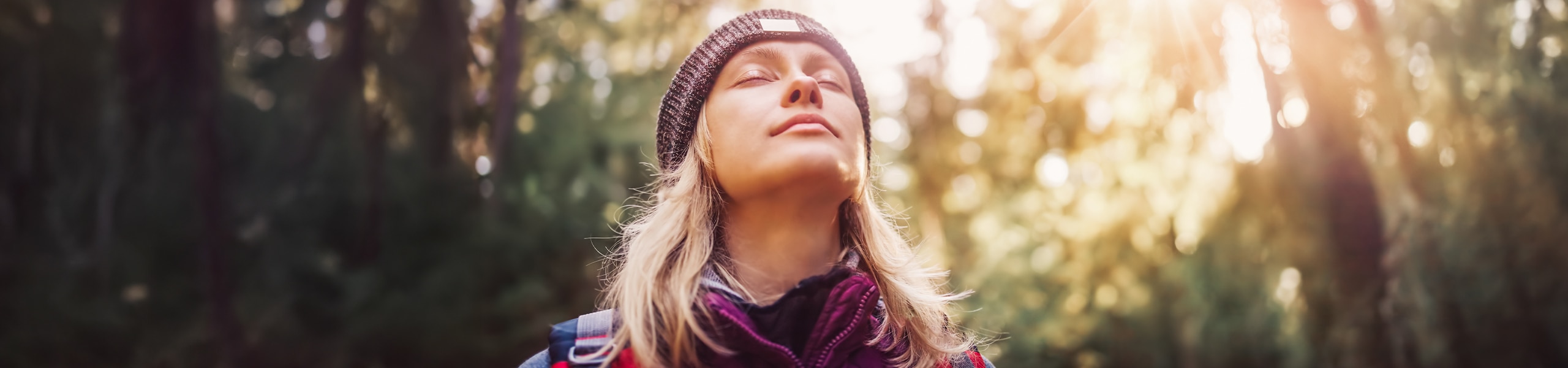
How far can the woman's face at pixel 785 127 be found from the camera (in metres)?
1.57

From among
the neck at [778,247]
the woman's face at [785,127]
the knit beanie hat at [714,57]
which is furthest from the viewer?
the knit beanie hat at [714,57]

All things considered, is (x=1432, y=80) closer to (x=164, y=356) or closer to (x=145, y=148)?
(x=145, y=148)

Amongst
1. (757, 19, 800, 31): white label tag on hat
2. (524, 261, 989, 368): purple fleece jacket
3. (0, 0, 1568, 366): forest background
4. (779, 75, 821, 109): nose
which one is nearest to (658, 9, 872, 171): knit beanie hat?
(757, 19, 800, 31): white label tag on hat

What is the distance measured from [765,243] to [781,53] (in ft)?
1.24

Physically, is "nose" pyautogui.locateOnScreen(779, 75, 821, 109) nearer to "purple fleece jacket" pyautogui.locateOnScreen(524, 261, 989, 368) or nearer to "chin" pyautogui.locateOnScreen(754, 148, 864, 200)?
"chin" pyautogui.locateOnScreen(754, 148, 864, 200)

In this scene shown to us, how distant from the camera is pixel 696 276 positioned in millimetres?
1613

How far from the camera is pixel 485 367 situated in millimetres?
7926

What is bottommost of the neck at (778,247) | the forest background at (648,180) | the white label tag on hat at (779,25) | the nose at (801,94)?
the neck at (778,247)

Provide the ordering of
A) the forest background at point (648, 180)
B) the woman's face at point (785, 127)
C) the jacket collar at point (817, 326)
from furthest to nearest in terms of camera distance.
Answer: the forest background at point (648, 180)
the woman's face at point (785, 127)
the jacket collar at point (817, 326)

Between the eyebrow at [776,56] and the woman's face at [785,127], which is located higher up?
the eyebrow at [776,56]

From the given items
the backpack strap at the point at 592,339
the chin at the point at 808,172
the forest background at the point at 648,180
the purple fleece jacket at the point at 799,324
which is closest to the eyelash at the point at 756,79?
the chin at the point at 808,172

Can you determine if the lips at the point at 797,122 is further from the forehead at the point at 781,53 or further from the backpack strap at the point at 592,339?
the backpack strap at the point at 592,339

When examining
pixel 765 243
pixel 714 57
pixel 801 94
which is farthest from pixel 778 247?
pixel 714 57

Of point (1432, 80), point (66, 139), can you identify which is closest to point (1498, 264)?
point (1432, 80)
